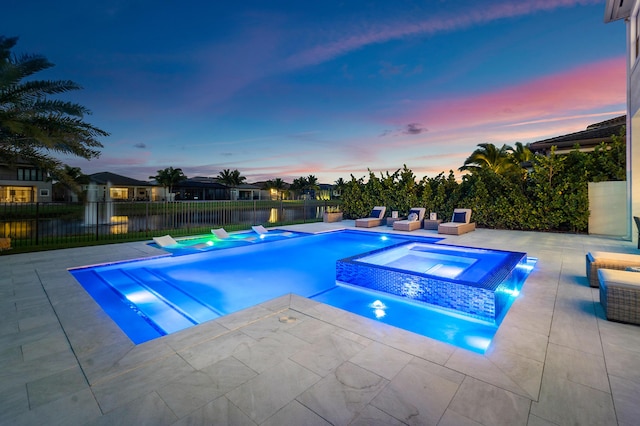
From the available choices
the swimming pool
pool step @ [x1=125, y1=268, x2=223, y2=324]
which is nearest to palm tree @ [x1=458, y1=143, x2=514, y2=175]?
the swimming pool

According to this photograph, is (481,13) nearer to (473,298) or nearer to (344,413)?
(473,298)

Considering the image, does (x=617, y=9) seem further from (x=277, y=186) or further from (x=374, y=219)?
(x=277, y=186)

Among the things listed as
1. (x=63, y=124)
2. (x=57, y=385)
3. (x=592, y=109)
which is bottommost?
(x=57, y=385)

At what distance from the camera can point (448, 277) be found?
575 cm

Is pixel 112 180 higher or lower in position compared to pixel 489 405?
higher

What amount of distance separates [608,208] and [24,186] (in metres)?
43.5

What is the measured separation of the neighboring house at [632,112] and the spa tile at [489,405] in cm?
1048

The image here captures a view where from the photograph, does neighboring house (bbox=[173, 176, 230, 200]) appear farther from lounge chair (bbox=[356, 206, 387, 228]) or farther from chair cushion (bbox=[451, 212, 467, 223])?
chair cushion (bbox=[451, 212, 467, 223])

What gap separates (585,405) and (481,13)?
1209 centimetres

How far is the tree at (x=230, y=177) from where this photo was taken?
161 feet

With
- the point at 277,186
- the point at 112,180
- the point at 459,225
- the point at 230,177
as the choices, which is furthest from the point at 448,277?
the point at 230,177

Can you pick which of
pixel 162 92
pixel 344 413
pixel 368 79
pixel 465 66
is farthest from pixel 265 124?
pixel 344 413

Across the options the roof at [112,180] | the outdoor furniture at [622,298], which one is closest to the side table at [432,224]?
the outdoor furniture at [622,298]

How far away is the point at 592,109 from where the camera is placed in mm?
13922
